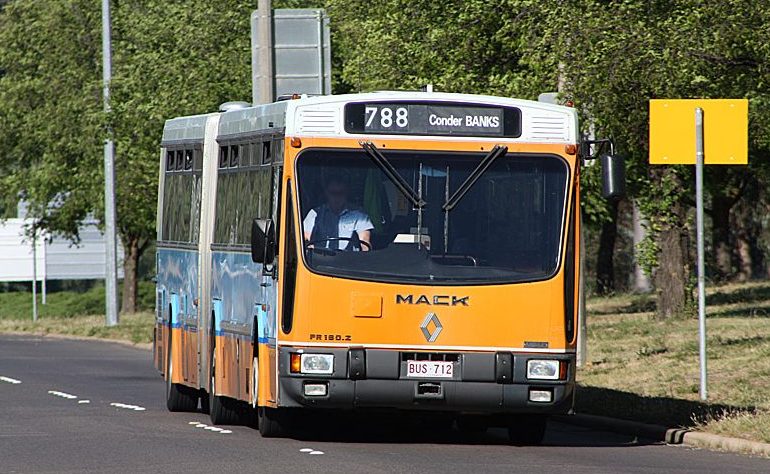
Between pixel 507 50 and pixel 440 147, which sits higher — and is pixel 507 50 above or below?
above

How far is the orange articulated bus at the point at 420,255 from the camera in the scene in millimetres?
15781

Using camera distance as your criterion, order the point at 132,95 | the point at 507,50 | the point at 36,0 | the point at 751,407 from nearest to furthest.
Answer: the point at 751,407 → the point at 507,50 → the point at 132,95 → the point at 36,0

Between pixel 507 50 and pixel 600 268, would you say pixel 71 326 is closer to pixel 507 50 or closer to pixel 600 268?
pixel 600 268

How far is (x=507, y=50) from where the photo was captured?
96.1 feet

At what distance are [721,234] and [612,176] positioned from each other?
38869 millimetres

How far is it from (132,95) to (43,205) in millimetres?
12032

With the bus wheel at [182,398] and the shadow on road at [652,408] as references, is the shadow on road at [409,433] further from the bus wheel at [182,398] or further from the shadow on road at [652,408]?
the bus wheel at [182,398]

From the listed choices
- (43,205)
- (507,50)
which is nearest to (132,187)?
(43,205)

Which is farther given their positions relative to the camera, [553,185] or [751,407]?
[751,407]

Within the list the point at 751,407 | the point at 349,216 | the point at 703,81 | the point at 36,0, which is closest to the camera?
the point at 349,216

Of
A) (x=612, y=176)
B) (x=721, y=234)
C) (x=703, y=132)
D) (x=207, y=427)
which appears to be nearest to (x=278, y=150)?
(x=612, y=176)

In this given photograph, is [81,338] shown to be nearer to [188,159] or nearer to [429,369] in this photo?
[188,159]

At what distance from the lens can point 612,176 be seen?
16.4 metres

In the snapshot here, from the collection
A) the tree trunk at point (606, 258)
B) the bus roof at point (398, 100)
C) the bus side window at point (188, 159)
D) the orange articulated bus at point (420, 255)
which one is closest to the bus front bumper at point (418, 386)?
the orange articulated bus at point (420, 255)
